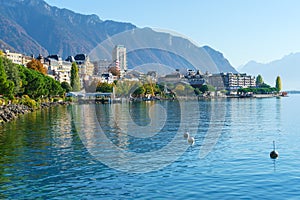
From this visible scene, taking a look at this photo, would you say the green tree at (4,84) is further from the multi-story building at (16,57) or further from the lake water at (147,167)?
the multi-story building at (16,57)

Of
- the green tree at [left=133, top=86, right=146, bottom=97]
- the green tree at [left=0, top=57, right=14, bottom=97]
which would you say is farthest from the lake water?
the green tree at [left=133, top=86, right=146, bottom=97]

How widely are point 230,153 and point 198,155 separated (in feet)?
7.94

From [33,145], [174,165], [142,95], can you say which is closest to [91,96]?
[142,95]

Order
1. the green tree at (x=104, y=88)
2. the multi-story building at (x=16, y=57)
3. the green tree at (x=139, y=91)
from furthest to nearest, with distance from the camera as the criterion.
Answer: the green tree at (x=139, y=91) → the multi-story building at (x=16, y=57) → the green tree at (x=104, y=88)

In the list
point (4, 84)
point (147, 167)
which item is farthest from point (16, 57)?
point (147, 167)

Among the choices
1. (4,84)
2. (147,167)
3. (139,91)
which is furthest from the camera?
(139,91)

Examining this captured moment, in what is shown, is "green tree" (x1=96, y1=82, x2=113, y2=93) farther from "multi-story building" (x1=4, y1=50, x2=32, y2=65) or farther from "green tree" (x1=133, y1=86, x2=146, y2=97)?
"multi-story building" (x1=4, y1=50, x2=32, y2=65)

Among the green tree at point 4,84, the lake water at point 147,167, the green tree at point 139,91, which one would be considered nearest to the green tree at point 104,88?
the green tree at point 139,91

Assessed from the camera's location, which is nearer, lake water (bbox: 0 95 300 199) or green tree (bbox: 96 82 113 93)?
lake water (bbox: 0 95 300 199)

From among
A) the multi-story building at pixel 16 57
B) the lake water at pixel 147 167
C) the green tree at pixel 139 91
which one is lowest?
the lake water at pixel 147 167

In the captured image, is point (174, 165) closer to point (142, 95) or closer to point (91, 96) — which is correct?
point (91, 96)

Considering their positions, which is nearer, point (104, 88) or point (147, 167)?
point (147, 167)

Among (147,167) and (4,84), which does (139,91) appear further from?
(147,167)

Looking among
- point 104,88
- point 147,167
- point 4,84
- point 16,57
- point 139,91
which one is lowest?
point 147,167
